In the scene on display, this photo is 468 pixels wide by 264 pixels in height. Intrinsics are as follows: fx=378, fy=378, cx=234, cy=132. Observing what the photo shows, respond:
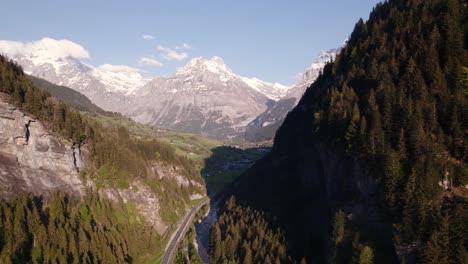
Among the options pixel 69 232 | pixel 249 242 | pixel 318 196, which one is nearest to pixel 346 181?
pixel 318 196

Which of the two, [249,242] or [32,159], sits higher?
[32,159]

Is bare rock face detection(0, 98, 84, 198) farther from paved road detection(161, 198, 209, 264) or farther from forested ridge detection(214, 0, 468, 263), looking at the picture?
forested ridge detection(214, 0, 468, 263)

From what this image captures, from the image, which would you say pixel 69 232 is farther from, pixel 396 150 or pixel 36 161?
pixel 396 150

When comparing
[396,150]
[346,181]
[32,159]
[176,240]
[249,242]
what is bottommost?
[176,240]

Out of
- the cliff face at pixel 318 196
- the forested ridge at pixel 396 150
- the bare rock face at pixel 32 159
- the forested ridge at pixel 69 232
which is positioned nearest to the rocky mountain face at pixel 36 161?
the bare rock face at pixel 32 159

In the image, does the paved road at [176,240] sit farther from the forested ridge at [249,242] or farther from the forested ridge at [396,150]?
the forested ridge at [396,150]

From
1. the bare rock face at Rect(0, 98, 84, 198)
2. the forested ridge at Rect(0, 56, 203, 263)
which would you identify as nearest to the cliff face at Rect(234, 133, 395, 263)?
the forested ridge at Rect(0, 56, 203, 263)
